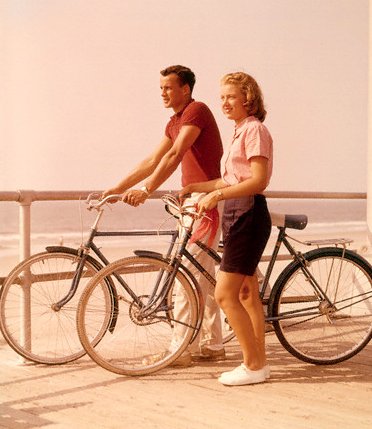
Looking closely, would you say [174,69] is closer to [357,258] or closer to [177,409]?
[357,258]

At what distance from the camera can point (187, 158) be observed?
4766mm

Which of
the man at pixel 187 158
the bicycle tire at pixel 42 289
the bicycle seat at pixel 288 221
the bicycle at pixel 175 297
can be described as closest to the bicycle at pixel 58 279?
the bicycle tire at pixel 42 289

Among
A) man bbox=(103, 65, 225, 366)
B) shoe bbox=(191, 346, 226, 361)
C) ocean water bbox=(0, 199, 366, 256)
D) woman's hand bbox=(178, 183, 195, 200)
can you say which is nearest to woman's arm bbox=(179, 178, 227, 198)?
woman's hand bbox=(178, 183, 195, 200)

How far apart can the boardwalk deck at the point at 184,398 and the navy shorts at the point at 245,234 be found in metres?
0.62

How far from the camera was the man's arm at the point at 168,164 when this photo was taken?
4477 millimetres

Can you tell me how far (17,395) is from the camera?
4.18 metres

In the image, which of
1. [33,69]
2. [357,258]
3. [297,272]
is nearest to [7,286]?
[297,272]

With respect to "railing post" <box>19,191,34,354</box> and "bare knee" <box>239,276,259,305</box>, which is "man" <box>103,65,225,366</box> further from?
"railing post" <box>19,191,34,354</box>

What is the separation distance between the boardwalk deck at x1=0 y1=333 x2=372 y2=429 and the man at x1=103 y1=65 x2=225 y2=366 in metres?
0.20

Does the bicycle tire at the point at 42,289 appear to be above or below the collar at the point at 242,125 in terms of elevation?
below

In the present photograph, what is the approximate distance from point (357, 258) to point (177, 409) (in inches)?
59.6

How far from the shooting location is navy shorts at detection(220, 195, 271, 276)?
428 centimetres

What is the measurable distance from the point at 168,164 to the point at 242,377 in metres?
1.15

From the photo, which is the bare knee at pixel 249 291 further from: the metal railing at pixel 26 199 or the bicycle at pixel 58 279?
the metal railing at pixel 26 199
